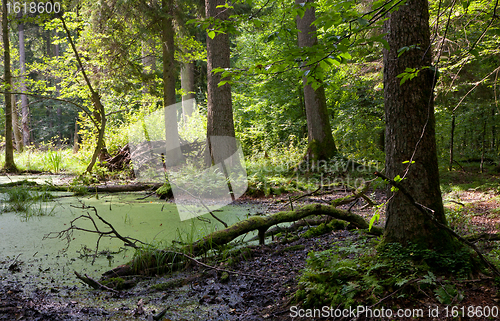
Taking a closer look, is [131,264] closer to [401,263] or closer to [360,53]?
[401,263]

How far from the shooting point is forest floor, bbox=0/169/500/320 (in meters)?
2.11

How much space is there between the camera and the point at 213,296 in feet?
9.05

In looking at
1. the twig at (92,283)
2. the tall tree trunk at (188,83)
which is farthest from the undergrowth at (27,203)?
the tall tree trunk at (188,83)

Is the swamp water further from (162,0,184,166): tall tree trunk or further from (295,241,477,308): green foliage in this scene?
(162,0,184,166): tall tree trunk

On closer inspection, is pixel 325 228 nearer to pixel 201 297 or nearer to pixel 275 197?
pixel 201 297

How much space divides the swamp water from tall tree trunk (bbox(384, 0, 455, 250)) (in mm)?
2198

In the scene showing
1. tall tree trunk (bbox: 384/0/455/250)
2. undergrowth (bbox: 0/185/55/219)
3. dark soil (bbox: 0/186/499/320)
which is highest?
tall tree trunk (bbox: 384/0/455/250)

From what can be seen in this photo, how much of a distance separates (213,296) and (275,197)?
4.86 m

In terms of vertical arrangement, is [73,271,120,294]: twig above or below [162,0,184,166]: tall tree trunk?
below

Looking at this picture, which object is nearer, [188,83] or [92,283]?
[92,283]

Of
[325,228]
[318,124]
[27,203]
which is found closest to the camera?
[325,228]

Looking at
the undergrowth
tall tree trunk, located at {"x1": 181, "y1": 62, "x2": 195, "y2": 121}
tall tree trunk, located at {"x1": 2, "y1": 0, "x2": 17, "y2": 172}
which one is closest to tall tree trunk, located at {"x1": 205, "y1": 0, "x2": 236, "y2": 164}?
the undergrowth

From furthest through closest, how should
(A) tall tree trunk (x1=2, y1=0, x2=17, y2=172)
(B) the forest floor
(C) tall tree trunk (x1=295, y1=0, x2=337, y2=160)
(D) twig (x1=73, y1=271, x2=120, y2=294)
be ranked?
(A) tall tree trunk (x1=2, y1=0, x2=17, y2=172) < (C) tall tree trunk (x1=295, y1=0, x2=337, y2=160) < (D) twig (x1=73, y1=271, x2=120, y2=294) < (B) the forest floor

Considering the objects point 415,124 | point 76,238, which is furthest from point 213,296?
point 76,238
